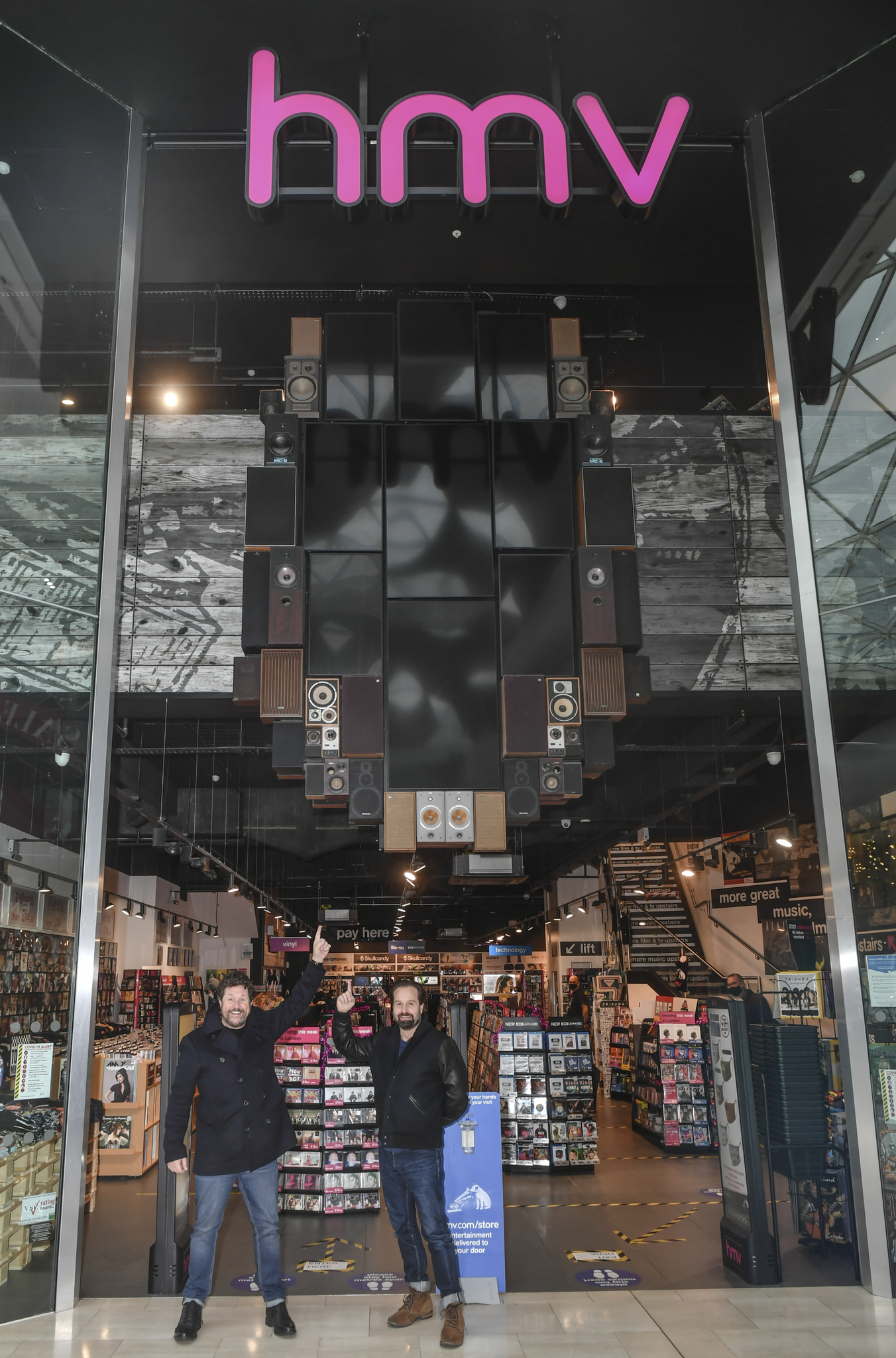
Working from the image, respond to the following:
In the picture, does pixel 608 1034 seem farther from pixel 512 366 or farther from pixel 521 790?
pixel 512 366

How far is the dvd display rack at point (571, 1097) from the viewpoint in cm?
937

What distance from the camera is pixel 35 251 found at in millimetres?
5934

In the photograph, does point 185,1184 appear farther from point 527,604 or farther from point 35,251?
point 35,251

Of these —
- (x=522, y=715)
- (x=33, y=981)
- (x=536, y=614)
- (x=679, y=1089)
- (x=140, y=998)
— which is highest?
(x=536, y=614)

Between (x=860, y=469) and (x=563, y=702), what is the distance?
2.31 meters

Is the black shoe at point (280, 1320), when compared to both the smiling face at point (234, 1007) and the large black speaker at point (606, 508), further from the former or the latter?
the large black speaker at point (606, 508)

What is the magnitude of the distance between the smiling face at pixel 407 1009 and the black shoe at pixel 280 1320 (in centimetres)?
131

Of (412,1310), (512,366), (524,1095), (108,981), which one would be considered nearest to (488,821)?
(412,1310)

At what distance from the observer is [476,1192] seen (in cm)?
527

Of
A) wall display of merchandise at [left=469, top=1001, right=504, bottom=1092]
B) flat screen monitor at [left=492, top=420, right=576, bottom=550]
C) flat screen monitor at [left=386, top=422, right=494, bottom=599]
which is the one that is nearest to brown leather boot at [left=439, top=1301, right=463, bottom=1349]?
flat screen monitor at [left=386, top=422, right=494, bottom=599]

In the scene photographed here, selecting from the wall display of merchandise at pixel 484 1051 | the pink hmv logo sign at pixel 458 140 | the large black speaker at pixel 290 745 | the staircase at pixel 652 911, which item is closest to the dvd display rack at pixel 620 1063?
the wall display of merchandise at pixel 484 1051

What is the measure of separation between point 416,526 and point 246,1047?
357 cm

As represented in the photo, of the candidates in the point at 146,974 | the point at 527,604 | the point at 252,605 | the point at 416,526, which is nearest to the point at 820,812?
the point at 527,604

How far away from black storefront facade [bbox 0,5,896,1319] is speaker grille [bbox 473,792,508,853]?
0.04m
